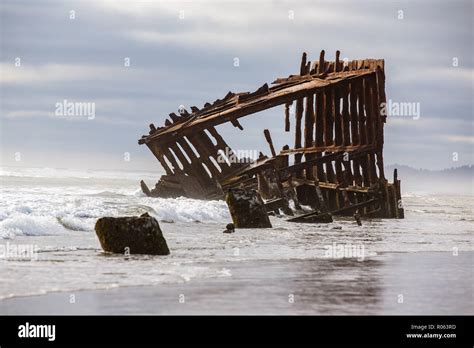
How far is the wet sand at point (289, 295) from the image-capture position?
8664mm

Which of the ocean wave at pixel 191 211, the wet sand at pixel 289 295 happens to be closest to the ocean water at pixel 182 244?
the ocean wave at pixel 191 211

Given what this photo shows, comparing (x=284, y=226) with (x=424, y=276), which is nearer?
(x=424, y=276)

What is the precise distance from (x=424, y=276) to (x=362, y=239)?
5555mm

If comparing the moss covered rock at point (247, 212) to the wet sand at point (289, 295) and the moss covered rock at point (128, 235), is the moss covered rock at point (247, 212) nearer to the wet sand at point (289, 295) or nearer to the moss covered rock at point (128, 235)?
the moss covered rock at point (128, 235)

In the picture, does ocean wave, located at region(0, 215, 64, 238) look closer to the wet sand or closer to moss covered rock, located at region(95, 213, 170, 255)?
moss covered rock, located at region(95, 213, 170, 255)

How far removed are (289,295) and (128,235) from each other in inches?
149

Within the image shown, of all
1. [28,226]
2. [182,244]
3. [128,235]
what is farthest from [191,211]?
[128,235]

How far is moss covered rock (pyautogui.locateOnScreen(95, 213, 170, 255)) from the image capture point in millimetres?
12812

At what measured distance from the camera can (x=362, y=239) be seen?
17.0 m

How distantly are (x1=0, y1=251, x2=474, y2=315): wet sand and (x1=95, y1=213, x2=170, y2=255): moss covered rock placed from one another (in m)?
1.13

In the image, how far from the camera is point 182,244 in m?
14.9

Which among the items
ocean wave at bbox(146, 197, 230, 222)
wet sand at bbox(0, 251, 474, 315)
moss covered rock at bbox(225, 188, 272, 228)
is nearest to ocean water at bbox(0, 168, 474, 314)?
ocean wave at bbox(146, 197, 230, 222)
